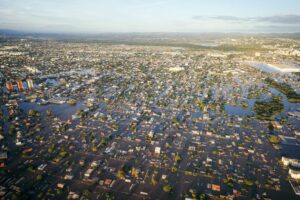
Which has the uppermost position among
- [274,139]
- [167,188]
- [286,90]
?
[286,90]

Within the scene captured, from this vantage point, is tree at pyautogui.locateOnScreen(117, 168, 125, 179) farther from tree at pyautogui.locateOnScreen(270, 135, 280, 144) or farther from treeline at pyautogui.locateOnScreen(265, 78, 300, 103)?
treeline at pyautogui.locateOnScreen(265, 78, 300, 103)

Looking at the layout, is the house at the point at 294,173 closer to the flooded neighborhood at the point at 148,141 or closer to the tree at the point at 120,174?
the flooded neighborhood at the point at 148,141

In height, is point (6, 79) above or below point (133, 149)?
above

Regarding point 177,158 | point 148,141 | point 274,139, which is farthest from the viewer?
point 274,139

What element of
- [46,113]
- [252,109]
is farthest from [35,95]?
[252,109]

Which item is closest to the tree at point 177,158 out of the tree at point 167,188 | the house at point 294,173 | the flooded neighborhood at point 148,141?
the flooded neighborhood at point 148,141

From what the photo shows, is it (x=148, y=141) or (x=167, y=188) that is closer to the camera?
(x=167, y=188)

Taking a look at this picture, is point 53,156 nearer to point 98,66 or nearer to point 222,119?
point 222,119

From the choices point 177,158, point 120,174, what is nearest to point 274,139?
point 177,158

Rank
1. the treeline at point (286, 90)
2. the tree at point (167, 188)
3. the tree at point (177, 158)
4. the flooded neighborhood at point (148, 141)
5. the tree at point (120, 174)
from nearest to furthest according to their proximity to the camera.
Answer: the tree at point (167, 188), the flooded neighborhood at point (148, 141), the tree at point (120, 174), the tree at point (177, 158), the treeline at point (286, 90)

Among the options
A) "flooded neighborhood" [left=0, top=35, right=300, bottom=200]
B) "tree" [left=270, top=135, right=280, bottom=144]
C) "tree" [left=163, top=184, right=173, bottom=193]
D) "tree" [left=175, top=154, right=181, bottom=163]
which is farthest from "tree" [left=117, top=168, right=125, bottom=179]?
"tree" [left=270, top=135, right=280, bottom=144]

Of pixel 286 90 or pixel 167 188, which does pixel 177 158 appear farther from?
pixel 286 90
